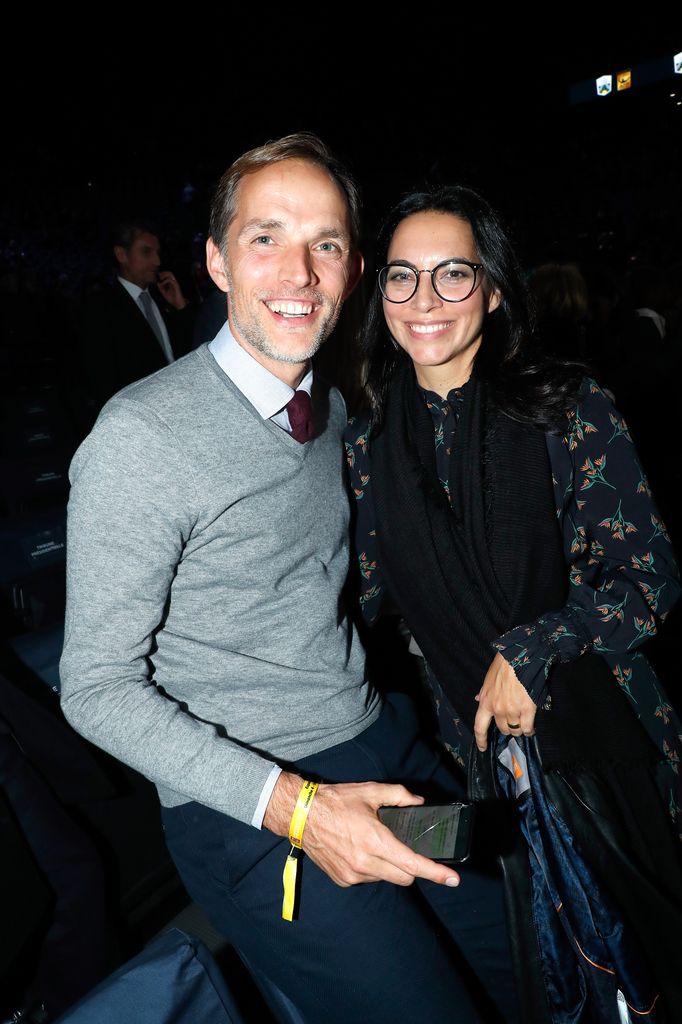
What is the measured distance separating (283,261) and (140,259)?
3634 millimetres

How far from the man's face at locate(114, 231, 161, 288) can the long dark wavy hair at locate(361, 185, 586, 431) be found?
10.9 ft

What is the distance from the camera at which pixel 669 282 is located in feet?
16.5

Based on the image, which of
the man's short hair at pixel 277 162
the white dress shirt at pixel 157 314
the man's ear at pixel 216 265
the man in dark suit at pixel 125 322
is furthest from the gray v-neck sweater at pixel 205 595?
the white dress shirt at pixel 157 314

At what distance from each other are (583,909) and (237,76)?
8156mm

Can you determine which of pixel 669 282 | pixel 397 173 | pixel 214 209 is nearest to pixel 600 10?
pixel 397 173

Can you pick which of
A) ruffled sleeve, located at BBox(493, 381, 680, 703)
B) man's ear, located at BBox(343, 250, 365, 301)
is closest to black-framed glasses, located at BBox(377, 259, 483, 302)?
man's ear, located at BBox(343, 250, 365, 301)

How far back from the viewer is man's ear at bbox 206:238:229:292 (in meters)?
1.51

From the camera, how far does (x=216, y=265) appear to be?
5.03 feet

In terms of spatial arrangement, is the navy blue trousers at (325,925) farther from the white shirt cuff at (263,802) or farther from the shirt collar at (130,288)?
the shirt collar at (130,288)

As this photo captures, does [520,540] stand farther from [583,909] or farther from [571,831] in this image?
[583,909]

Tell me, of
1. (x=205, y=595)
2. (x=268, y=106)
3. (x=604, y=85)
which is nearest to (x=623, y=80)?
(x=604, y=85)

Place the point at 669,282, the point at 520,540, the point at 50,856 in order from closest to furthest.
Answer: the point at 50,856 → the point at 520,540 → the point at 669,282

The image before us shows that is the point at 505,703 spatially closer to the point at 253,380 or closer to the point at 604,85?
the point at 253,380

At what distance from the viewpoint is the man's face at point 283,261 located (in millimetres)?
1382
